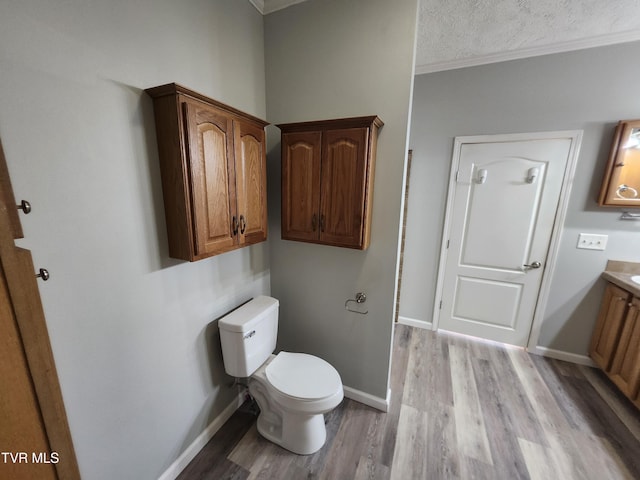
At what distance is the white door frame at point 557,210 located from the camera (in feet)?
6.55

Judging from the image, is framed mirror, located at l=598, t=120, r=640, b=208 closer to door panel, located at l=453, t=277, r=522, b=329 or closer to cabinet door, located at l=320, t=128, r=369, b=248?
door panel, located at l=453, t=277, r=522, b=329

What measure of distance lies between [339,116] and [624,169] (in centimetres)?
221

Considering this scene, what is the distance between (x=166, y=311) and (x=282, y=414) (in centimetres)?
92

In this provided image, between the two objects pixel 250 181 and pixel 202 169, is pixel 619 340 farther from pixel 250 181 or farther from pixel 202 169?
pixel 202 169

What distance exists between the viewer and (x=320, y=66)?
5.00 ft

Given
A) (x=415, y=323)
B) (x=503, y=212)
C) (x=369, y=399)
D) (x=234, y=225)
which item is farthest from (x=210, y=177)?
(x=415, y=323)

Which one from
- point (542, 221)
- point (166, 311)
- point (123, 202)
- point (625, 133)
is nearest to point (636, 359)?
point (542, 221)

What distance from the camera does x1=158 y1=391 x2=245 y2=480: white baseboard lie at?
4.22ft

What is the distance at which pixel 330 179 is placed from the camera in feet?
4.65

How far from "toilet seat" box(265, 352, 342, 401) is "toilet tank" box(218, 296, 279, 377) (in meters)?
0.11

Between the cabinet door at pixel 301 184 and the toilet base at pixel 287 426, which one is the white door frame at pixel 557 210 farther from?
the toilet base at pixel 287 426

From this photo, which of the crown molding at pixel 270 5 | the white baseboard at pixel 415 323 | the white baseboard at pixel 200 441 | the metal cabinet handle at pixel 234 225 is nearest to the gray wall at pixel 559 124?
the white baseboard at pixel 415 323

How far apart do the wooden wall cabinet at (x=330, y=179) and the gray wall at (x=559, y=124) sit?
1.27 metres

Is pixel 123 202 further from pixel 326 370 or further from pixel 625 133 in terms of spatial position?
pixel 625 133
